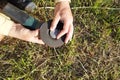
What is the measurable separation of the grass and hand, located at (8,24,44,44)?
0.15 metres

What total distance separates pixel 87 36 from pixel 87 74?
9.2 inches

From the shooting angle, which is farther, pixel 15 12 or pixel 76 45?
pixel 76 45

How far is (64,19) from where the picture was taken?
172cm

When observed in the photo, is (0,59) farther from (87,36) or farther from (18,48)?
(87,36)

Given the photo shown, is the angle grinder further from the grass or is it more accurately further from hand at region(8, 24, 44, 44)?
the grass

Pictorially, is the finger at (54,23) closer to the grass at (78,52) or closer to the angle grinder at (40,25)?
the angle grinder at (40,25)

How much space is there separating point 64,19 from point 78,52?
1.10ft

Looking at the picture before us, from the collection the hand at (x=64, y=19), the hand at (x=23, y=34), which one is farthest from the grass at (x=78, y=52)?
the hand at (x=64, y=19)

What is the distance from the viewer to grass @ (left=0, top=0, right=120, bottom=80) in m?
1.93

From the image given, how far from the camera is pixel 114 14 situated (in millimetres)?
2072

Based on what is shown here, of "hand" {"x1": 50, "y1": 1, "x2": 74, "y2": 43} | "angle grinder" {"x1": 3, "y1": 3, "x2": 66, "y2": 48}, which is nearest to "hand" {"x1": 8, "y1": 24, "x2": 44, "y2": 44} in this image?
"angle grinder" {"x1": 3, "y1": 3, "x2": 66, "y2": 48}

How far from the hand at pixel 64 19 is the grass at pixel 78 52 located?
0.81 feet

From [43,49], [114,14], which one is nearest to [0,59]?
[43,49]

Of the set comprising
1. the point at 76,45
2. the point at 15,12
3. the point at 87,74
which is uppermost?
the point at 15,12
